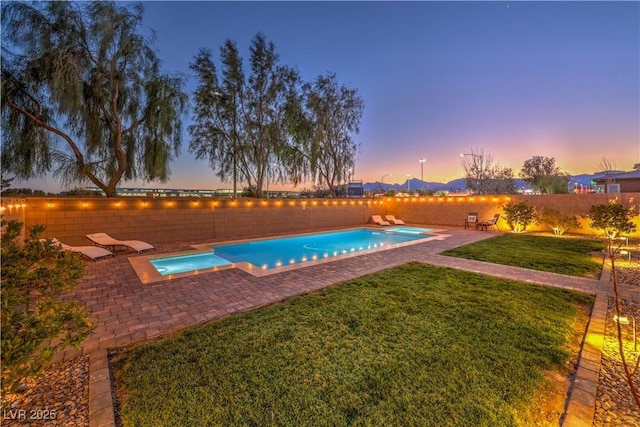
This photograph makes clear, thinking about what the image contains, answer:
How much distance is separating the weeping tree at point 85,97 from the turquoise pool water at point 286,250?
4580mm

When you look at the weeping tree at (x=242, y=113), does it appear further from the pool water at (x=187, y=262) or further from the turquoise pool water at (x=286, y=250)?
the pool water at (x=187, y=262)

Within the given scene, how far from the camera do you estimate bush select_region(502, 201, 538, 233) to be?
12.8 metres

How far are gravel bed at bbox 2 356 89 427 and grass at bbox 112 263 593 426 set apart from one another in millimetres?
249

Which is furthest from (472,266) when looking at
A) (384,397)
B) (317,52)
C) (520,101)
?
(520,101)

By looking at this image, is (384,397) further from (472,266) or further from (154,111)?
(154,111)

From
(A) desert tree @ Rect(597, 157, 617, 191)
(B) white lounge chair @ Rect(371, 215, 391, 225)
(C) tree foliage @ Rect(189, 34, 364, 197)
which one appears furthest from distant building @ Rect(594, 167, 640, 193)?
(C) tree foliage @ Rect(189, 34, 364, 197)

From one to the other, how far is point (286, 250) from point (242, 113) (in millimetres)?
7917

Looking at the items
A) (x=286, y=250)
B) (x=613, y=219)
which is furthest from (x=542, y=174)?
Result: (x=286, y=250)

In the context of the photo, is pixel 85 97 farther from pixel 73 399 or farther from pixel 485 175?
pixel 485 175

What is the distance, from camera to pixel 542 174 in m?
33.3

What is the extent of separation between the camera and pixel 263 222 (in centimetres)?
1259

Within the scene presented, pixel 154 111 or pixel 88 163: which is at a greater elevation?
pixel 154 111

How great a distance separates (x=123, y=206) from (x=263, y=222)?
541cm

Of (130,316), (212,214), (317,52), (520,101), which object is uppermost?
(317,52)
